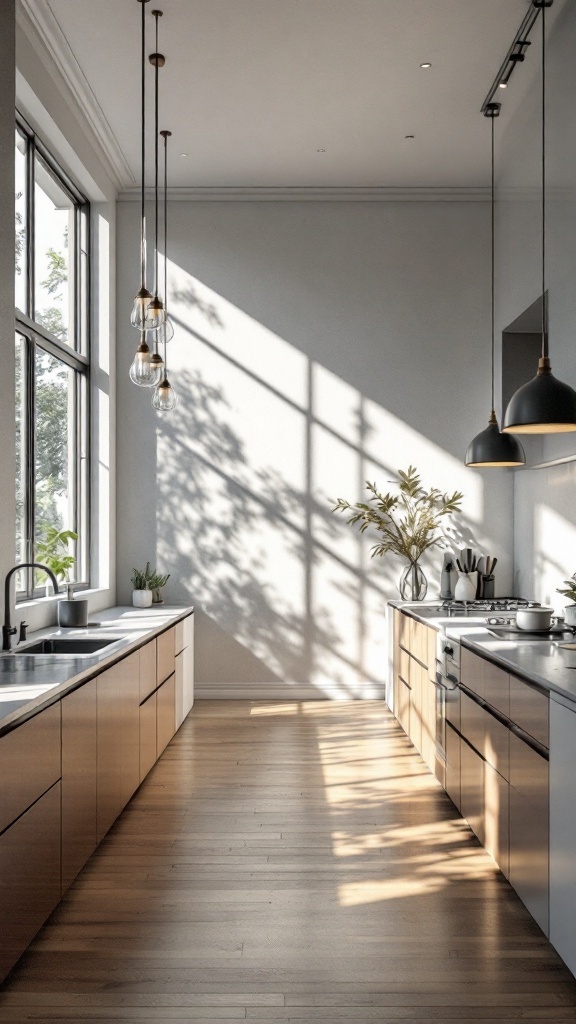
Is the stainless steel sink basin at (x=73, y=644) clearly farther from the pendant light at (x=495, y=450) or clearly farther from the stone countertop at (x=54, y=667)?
the pendant light at (x=495, y=450)

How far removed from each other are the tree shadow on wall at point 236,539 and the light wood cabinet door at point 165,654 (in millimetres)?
1341

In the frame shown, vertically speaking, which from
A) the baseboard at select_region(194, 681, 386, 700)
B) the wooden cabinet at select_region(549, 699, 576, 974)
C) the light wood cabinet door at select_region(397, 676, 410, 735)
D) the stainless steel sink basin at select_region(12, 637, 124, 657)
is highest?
the stainless steel sink basin at select_region(12, 637, 124, 657)

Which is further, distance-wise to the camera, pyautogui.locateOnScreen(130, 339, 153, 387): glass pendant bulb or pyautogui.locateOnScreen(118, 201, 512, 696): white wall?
pyautogui.locateOnScreen(118, 201, 512, 696): white wall

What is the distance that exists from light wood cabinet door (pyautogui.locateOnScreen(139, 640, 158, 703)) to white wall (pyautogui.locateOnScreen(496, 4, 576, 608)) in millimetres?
2322

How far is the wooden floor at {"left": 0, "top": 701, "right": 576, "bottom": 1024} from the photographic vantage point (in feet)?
A: 7.55

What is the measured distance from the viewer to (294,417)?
6.63m

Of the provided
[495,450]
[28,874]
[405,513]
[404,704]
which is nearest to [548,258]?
[495,450]

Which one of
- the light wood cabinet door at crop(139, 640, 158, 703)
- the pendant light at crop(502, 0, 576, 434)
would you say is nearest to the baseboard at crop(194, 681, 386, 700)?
Answer: the light wood cabinet door at crop(139, 640, 158, 703)

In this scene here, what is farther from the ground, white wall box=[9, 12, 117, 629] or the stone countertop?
white wall box=[9, 12, 117, 629]

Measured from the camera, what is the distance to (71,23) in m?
4.45

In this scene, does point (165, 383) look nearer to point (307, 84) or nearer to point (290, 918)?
point (307, 84)

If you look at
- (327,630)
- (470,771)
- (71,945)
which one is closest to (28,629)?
(71,945)

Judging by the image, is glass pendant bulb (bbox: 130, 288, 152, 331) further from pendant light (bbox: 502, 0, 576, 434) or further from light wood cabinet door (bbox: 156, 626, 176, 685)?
light wood cabinet door (bbox: 156, 626, 176, 685)

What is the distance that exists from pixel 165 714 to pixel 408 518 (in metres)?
2.43
